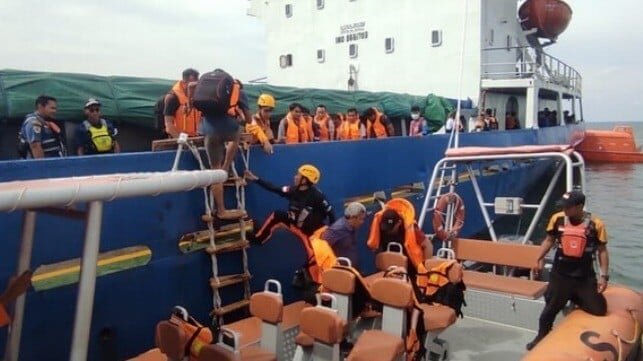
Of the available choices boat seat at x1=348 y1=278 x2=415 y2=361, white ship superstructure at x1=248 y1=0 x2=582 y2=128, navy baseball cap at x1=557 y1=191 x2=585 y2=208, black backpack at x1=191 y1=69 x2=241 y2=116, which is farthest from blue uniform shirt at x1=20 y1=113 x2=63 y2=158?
white ship superstructure at x1=248 y1=0 x2=582 y2=128

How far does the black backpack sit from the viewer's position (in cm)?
439

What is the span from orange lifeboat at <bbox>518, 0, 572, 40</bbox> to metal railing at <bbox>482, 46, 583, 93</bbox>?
31.5 inches

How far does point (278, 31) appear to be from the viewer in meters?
17.7

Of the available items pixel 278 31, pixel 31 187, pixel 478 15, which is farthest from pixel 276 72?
pixel 31 187

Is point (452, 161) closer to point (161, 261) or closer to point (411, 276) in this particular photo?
point (411, 276)

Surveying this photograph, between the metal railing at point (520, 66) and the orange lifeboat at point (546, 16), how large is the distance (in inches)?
31.5

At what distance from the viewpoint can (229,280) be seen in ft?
16.5

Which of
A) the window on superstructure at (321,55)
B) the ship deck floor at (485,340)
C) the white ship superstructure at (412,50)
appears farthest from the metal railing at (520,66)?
the ship deck floor at (485,340)

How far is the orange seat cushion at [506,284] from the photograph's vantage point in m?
5.46

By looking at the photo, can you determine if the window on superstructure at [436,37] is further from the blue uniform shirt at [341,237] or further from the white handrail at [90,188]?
the white handrail at [90,188]

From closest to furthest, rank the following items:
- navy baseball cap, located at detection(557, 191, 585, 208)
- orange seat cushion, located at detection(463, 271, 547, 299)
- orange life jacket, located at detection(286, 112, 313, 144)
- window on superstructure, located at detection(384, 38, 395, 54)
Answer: navy baseball cap, located at detection(557, 191, 585, 208), orange seat cushion, located at detection(463, 271, 547, 299), orange life jacket, located at detection(286, 112, 313, 144), window on superstructure, located at detection(384, 38, 395, 54)

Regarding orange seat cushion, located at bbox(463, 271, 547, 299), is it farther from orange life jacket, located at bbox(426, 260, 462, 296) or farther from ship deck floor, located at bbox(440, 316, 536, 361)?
orange life jacket, located at bbox(426, 260, 462, 296)

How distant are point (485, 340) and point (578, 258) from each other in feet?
4.43

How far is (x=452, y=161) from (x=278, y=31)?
41.3 ft
